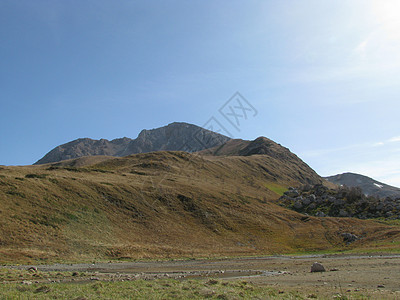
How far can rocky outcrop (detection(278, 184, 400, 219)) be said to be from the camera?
96125 mm

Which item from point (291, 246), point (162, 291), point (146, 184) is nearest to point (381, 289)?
point (162, 291)

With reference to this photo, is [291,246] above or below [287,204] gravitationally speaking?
below

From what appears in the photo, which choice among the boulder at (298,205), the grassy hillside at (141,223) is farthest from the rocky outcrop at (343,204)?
the grassy hillside at (141,223)

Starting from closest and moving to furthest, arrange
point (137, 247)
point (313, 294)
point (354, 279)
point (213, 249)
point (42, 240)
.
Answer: point (313, 294) → point (354, 279) → point (42, 240) → point (137, 247) → point (213, 249)


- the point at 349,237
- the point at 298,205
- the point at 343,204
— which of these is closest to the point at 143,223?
the point at 349,237

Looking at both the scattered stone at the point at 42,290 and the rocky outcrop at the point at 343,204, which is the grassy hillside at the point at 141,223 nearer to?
the rocky outcrop at the point at 343,204

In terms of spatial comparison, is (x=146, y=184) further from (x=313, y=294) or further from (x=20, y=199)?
(x=313, y=294)

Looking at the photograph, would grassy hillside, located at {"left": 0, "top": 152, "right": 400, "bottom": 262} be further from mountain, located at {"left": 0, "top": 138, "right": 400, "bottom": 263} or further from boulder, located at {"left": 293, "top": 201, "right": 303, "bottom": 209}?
boulder, located at {"left": 293, "top": 201, "right": 303, "bottom": 209}

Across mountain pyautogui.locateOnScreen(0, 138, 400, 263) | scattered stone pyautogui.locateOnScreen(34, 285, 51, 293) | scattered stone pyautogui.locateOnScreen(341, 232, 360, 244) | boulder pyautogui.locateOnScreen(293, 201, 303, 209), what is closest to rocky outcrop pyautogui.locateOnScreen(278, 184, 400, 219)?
boulder pyautogui.locateOnScreen(293, 201, 303, 209)

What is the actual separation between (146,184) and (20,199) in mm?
39645

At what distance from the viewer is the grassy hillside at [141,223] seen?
4878cm

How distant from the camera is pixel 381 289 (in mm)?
18500

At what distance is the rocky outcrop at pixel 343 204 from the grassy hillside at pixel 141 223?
13.7 meters

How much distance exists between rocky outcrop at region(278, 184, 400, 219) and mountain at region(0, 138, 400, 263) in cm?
1335
